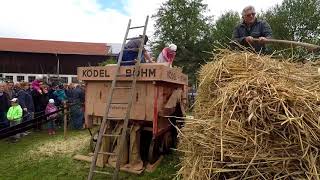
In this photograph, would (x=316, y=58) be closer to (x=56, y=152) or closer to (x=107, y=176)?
(x=107, y=176)

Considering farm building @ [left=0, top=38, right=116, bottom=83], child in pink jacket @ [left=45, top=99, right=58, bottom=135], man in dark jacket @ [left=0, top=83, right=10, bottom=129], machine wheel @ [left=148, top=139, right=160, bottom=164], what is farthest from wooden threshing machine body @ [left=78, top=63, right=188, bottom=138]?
farm building @ [left=0, top=38, right=116, bottom=83]

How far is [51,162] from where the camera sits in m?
8.39

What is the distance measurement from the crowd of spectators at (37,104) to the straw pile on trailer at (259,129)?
24.8 ft

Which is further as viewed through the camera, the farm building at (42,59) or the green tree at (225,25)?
the farm building at (42,59)

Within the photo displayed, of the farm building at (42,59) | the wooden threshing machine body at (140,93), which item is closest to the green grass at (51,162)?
the wooden threshing machine body at (140,93)

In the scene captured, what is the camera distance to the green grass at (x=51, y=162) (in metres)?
7.52

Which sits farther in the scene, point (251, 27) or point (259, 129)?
point (251, 27)

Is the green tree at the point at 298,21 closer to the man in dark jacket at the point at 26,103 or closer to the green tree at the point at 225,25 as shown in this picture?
the green tree at the point at 225,25

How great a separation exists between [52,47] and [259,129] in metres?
48.7

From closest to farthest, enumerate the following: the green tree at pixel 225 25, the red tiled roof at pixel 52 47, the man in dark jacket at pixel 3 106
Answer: the man in dark jacket at pixel 3 106
the green tree at pixel 225 25
the red tiled roof at pixel 52 47

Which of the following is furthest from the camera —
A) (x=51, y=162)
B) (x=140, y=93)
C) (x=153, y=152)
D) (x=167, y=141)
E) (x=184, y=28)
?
(x=184, y=28)

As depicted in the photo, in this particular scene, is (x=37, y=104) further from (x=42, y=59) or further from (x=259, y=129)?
(x=42, y=59)

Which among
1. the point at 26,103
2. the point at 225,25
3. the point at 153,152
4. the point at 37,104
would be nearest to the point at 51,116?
the point at 26,103

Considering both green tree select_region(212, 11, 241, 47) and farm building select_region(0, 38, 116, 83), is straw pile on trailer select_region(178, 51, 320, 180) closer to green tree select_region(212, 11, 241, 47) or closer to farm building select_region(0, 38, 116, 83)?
green tree select_region(212, 11, 241, 47)
